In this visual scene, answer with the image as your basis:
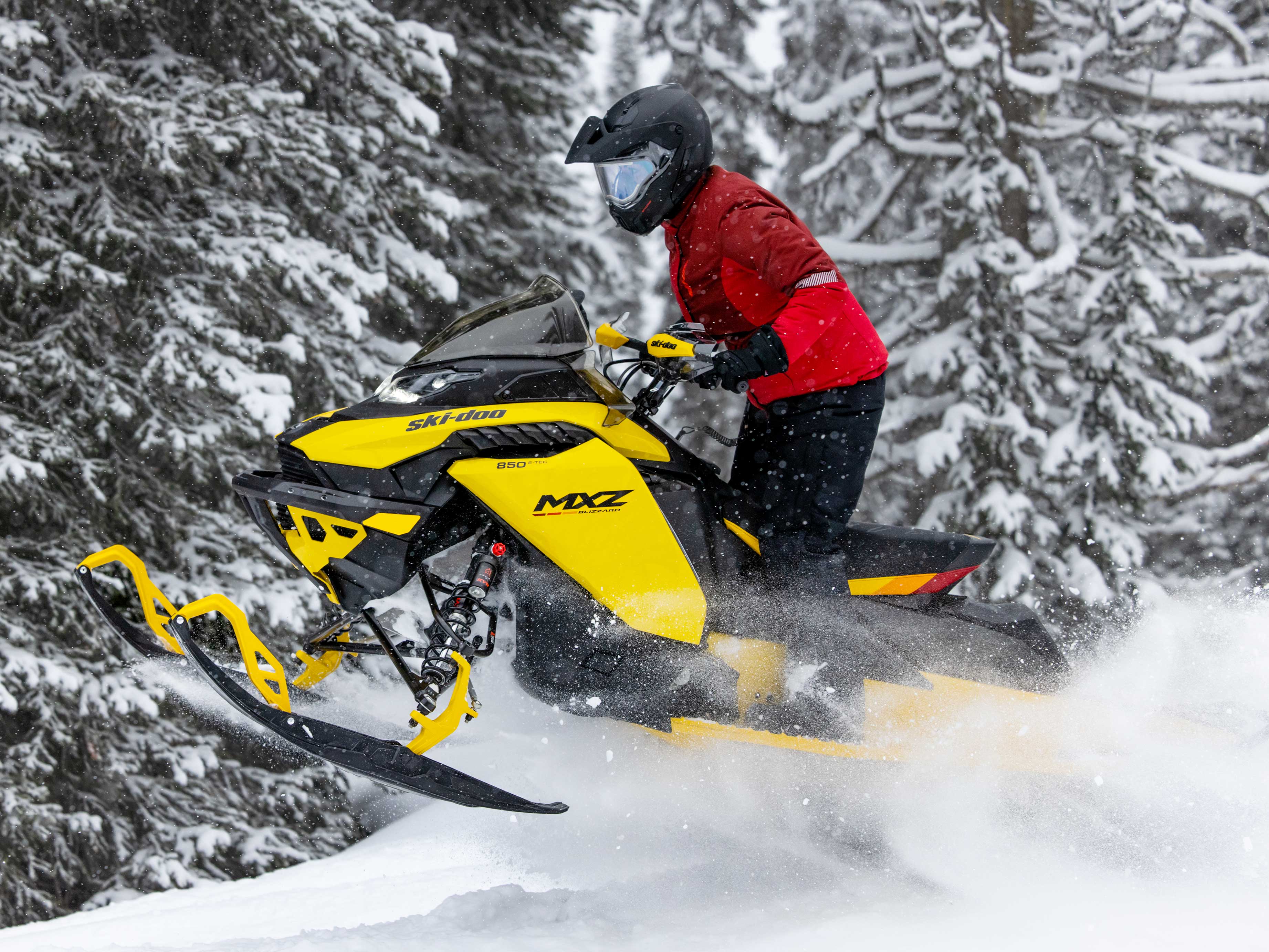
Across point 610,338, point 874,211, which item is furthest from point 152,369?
point 874,211

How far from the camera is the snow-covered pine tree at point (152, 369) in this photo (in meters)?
5.97

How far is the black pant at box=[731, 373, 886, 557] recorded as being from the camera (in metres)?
3.48

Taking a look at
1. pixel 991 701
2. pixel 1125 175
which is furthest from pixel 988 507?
pixel 991 701


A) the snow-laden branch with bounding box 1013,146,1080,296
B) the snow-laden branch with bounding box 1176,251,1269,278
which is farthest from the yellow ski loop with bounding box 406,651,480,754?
the snow-laden branch with bounding box 1176,251,1269,278

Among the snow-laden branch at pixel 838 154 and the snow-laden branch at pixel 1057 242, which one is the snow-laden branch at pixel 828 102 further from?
the snow-laden branch at pixel 1057 242

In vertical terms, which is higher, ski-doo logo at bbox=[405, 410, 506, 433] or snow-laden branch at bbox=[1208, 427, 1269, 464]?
ski-doo logo at bbox=[405, 410, 506, 433]

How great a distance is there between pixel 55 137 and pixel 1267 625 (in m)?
7.15

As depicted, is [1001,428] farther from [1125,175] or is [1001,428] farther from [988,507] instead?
[1125,175]

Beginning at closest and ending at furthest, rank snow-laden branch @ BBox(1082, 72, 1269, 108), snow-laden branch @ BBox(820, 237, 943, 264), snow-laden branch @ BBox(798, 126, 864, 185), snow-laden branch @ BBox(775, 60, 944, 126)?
snow-laden branch @ BBox(1082, 72, 1269, 108) < snow-laden branch @ BBox(798, 126, 864, 185) < snow-laden branch @ BBox(775, 60, 944, 126) < snow-laden branch @ BBox(820, 237, 943, 264)

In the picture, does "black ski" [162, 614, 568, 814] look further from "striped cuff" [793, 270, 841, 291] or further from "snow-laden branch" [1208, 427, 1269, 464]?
"snow-laden branch" [1208, 427, 1269, 464]

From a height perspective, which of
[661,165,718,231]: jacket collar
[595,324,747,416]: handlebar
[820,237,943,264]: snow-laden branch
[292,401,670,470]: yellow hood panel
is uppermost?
[661,165,718,231]: jacket collar

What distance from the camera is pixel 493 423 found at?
9.57 ft

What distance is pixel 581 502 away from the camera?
9.88ft

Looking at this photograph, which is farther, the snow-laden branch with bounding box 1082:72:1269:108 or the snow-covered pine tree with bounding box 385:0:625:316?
the snow-covered pine tree with bounding box 385:0:625:316
